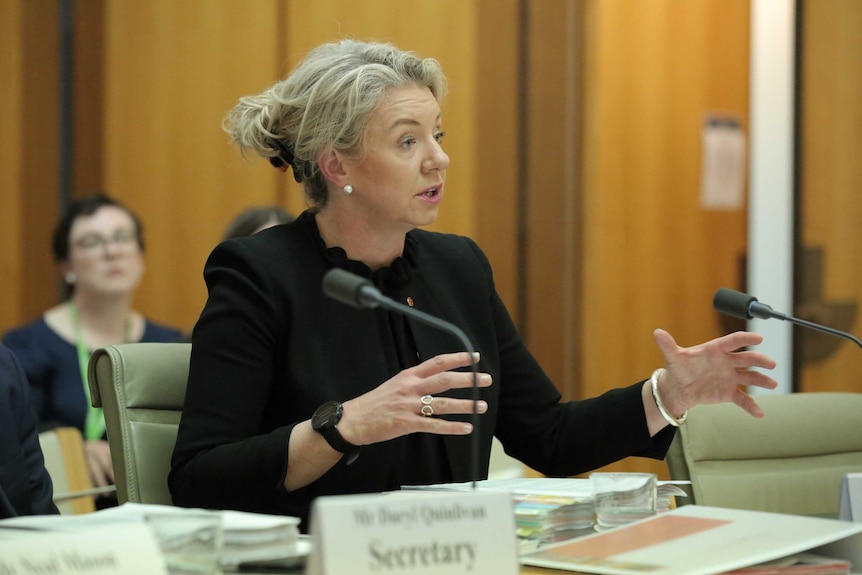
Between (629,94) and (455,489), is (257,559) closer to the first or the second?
(455,489)

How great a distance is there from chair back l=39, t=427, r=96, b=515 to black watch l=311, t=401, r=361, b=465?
1.18m

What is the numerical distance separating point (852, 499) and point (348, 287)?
0.64 meters

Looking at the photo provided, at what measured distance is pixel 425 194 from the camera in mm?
1875

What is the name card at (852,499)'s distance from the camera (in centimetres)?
132

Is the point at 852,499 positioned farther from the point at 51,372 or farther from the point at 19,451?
the point at 51,372

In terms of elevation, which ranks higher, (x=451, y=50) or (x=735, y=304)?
(x=451, y=50)

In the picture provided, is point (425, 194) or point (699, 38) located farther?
point (699, 38)

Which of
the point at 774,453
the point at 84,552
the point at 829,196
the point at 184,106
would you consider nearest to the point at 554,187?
the point at 829,196

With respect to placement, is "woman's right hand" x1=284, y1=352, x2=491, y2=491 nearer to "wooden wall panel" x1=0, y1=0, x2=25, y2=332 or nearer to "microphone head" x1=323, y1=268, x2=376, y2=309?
"microphone head" x1=323, y1=268, x2=376, y2=309

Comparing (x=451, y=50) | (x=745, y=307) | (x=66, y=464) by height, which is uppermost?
(x=451, y=50)

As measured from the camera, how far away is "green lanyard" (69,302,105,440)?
136 inches

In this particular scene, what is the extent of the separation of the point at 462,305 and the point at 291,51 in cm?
229

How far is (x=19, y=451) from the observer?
158 cm

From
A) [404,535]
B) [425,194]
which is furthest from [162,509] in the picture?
[425,194]
